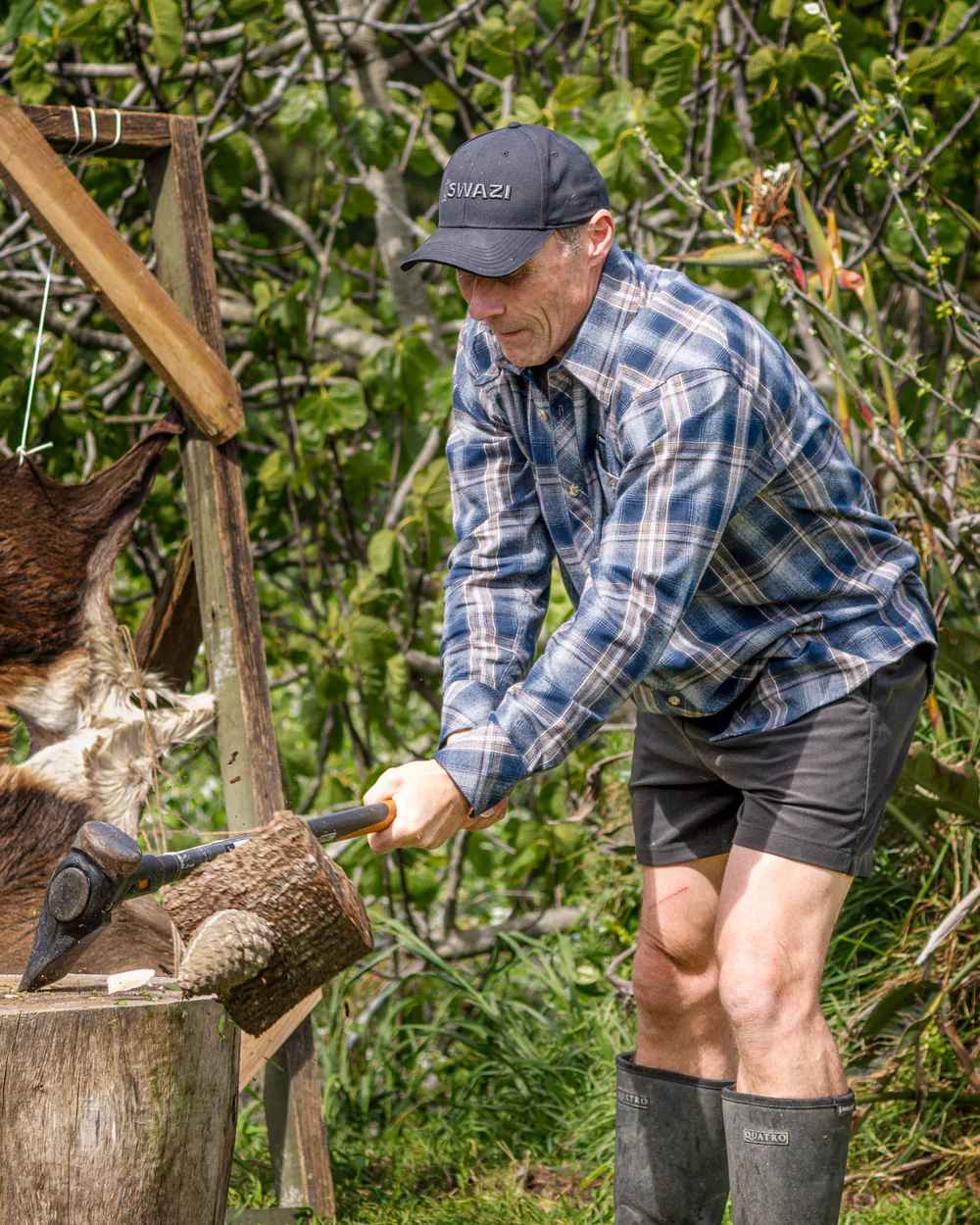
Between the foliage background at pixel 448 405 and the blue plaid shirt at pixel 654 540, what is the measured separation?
727 mm

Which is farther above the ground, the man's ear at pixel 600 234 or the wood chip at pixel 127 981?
the man's ear at pixel 600 234

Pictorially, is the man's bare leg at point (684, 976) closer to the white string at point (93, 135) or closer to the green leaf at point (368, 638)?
the green leaf at point (368, 638)

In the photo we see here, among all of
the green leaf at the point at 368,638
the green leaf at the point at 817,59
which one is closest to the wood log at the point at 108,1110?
the green leaf at the point at 368,638

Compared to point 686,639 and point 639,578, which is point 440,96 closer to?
point 686,639

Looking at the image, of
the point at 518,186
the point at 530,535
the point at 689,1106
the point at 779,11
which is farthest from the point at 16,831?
the point at 779,11

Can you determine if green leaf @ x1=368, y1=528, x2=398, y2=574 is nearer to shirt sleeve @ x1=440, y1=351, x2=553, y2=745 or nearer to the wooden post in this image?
the wooden post

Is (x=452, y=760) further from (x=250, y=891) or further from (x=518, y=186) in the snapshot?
(x=518, y=186)

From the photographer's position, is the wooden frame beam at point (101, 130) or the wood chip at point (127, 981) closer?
the wood chip at point (127, 981)

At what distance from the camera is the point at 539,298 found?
2107mm

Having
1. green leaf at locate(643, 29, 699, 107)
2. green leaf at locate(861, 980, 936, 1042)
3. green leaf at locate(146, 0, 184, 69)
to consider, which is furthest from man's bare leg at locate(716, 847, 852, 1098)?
green leaf at locate(146, 0, 184, 69)

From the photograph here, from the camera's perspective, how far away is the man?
1.98 meters

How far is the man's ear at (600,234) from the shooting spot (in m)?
2.11

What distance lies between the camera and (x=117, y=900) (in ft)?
6.08

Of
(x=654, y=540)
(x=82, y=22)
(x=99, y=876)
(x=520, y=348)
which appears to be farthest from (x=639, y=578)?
(x=82, y=22)
